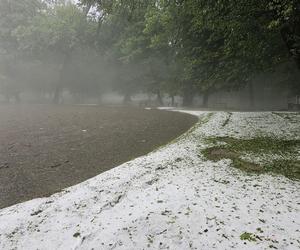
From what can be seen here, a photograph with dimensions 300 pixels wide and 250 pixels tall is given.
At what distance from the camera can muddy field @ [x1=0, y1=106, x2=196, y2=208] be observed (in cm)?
598

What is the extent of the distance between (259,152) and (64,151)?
588 cm

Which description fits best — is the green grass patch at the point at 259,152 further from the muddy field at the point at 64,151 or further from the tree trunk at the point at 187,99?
the tree trunk at the point at 187,99

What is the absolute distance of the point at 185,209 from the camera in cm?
457

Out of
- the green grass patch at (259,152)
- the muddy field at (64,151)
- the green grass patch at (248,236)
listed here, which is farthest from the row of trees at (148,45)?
the green grass patch at (248,236)

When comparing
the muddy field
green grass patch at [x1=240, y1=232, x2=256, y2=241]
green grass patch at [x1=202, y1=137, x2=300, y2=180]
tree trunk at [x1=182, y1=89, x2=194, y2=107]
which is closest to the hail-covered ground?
green grass patch at [x1=240, y1=232, x2=256, y2=241]

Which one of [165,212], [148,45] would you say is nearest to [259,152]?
[165,212]

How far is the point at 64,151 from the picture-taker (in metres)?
8.46

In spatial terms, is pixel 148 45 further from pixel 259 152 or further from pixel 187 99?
pixel 259 152

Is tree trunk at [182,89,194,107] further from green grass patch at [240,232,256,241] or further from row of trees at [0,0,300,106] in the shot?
green grass patch at [240,232,256,241]

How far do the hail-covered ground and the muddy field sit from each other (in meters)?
0.70

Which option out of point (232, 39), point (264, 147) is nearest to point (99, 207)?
point (264, 147)

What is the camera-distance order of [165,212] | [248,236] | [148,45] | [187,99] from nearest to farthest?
[248,236] → [165,212] → [148,45] → [187,99]

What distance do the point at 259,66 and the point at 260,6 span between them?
6169 mm

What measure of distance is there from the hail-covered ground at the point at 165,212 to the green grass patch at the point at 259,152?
34 cm
